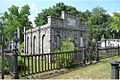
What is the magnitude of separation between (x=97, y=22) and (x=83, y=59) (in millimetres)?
57390

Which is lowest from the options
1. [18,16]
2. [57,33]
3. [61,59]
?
[61,59]

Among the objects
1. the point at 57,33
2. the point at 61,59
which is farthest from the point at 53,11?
the point at 61,59

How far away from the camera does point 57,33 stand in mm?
17578

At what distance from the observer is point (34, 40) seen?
21844 millimetres

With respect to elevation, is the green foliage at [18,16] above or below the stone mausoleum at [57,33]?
above

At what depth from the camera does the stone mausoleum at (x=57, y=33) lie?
17.1m

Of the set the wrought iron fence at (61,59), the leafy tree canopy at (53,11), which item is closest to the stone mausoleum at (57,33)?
the wrought iron fence at (61,59)

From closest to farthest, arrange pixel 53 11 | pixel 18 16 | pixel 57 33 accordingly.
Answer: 1. pixel 57 33
2. pixel 18 16
3. pixel 53 11

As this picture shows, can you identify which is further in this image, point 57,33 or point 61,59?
point 57,33

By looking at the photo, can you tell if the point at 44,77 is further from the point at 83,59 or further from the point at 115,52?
the point at 115,52

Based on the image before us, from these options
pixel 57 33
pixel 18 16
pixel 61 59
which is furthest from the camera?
pixel 18 16

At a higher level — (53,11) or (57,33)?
(53,11)

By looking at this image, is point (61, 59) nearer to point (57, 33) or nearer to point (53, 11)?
point (57, 33)

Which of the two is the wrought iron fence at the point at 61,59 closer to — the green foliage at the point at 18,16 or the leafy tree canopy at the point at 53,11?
the green foliage at the point at 18,16
